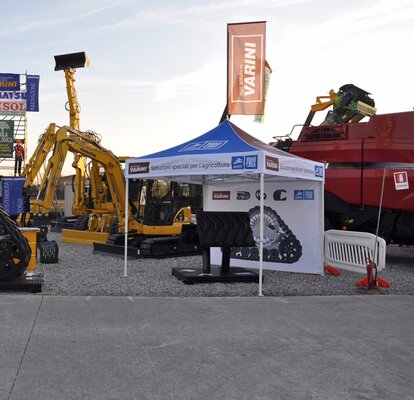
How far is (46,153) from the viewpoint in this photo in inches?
609

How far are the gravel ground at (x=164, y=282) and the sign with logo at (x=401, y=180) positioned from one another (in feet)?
6.17

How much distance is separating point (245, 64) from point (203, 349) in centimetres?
981

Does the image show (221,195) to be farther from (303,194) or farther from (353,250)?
(353,250)

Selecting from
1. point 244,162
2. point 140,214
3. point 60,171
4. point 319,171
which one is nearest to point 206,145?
point 244,162

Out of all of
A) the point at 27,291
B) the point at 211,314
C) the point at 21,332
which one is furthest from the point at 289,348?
the point at 27,291

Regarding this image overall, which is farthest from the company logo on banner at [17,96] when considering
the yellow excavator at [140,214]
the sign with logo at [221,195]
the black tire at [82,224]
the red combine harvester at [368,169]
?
the sign with logo at [221,195]

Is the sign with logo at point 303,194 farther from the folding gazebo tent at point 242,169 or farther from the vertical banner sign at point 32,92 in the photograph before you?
the vertical banner sign at point 32,92

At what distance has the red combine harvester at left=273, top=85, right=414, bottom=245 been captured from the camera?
1134 cm

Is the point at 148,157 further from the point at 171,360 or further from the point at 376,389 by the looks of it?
the point at 376,389

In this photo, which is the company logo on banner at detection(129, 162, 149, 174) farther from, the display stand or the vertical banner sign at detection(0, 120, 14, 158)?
the vertical banner sign at detection(0, 120, 14, 158)

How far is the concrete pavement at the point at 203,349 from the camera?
4.20 m

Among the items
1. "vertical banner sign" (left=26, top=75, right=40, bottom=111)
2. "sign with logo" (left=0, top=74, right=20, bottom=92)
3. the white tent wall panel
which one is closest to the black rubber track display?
the white tent wall panel

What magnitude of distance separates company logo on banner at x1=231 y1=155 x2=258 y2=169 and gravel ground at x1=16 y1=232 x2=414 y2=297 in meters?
2.06

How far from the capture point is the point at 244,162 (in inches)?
329
